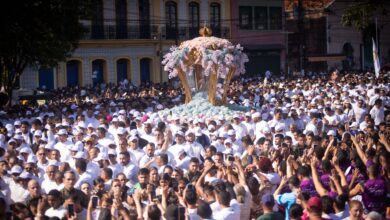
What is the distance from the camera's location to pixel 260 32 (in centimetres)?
4716

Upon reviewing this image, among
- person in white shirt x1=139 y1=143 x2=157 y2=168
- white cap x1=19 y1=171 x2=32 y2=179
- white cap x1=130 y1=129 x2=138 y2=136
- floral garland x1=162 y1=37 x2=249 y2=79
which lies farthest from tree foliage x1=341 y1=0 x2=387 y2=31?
white cap x1=19 y1=171 x2=32 y2=179

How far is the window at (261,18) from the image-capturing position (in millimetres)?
47281

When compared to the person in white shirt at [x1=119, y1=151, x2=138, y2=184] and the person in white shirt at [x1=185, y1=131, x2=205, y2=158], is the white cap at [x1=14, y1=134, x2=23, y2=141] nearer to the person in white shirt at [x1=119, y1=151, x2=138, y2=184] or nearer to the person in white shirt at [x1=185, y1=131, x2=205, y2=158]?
the person in white shirt at [x1=185, y1=131, x2=205, y2=158]

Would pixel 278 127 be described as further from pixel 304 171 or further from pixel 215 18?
pixel 215 18

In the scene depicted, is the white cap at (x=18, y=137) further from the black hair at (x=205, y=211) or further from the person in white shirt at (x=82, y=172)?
the black hair at (x=205, y=211)

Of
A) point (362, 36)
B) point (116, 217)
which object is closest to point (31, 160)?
point (116, 217)

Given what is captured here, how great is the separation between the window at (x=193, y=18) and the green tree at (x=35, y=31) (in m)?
16.2

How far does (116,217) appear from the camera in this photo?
8.11m

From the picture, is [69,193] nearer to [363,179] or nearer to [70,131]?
[363,179]

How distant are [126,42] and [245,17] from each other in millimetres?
9743

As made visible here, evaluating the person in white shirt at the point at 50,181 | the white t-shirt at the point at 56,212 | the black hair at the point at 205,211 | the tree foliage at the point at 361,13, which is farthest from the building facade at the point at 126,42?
the black hair at the point at 205,211

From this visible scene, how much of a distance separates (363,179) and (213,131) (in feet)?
20.2

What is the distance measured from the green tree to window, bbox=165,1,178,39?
49.3 feet

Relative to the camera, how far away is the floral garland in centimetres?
2002
